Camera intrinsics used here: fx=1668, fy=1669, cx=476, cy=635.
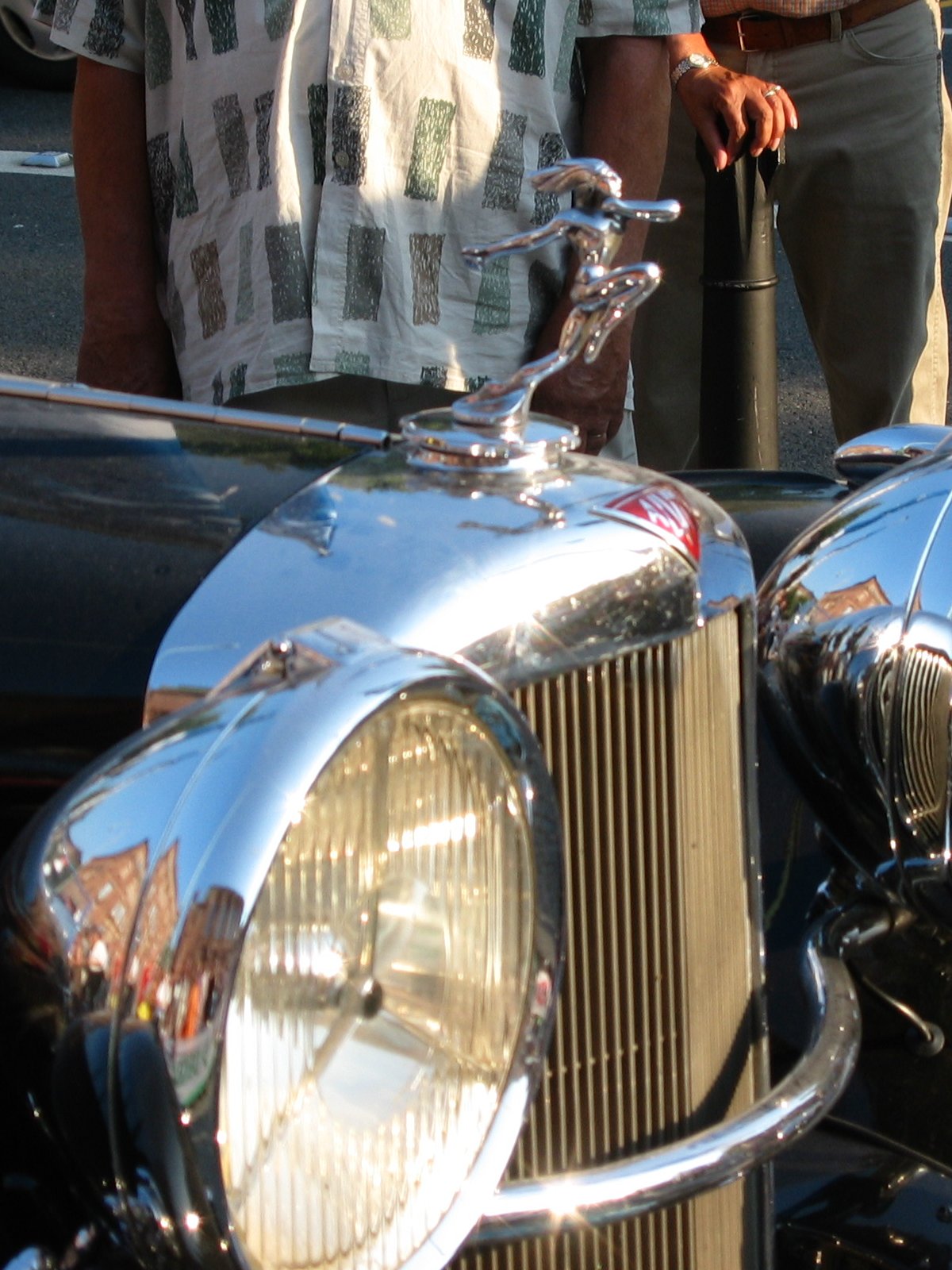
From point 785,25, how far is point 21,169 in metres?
4.70

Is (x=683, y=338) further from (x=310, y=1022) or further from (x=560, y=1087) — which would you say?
(x=310, y=1022)

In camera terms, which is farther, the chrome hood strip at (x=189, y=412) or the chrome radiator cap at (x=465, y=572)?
the chrome hood strip at (x=189, y=412)

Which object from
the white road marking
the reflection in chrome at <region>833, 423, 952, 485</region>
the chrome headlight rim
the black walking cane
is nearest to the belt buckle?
the black walking cane

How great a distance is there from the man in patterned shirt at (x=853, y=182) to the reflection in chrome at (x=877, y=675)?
1645 millimetres

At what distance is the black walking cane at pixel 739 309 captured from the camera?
107 inches

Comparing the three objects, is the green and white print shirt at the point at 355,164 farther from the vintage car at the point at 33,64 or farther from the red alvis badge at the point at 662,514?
the vintage car at the point at 33,64

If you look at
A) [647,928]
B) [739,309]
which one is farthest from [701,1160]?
[739,309]

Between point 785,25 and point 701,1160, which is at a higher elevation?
point 785,25

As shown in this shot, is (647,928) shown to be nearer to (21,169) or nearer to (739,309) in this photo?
(739,309)

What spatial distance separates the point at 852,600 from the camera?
1293 millimetres

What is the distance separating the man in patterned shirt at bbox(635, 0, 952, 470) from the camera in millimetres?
2906

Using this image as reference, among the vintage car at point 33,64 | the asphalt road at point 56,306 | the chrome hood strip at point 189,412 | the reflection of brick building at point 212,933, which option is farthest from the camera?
the vintage car at point 33,64

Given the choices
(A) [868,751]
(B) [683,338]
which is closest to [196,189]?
(A) [868,751]

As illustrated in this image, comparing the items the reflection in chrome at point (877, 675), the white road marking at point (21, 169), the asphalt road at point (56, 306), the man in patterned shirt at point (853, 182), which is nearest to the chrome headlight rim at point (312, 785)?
the reflection in chrome at point (877, 675)
